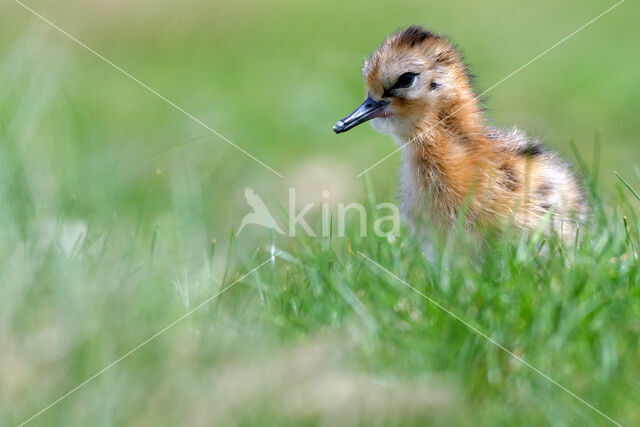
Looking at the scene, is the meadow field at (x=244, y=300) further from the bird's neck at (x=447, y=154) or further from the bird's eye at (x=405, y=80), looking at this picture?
the bird's eye at (x=405, y=80)

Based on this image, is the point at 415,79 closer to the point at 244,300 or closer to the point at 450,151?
the point at 450,151

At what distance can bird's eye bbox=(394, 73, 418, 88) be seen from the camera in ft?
13.0

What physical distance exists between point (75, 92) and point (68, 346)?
383 cm

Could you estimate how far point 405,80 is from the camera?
397 cm

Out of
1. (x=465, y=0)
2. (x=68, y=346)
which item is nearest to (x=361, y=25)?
(x=465, y=0)

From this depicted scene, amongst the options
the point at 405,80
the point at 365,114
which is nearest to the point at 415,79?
the point at 405,80

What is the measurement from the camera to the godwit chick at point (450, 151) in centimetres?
362

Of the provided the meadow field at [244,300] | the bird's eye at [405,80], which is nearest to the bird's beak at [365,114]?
the bird's eye at [405,80]

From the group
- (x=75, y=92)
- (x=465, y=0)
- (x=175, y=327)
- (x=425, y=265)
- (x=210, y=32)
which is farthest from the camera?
(x=465, y=0)

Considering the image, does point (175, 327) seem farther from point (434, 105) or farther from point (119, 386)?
point (434, 105)

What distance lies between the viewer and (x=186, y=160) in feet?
14.1

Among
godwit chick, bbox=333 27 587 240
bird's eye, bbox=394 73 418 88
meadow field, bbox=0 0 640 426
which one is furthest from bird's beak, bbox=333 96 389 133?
meadow field, bbox=0 0 640 426

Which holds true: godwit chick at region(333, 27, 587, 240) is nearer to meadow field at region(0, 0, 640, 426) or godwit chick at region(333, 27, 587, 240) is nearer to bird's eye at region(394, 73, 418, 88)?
bird's eye at region(394, 73, 418, 88)

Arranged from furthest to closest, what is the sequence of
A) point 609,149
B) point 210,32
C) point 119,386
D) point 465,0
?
point 465,0
point 210,32
point 609,149
point 119,386
